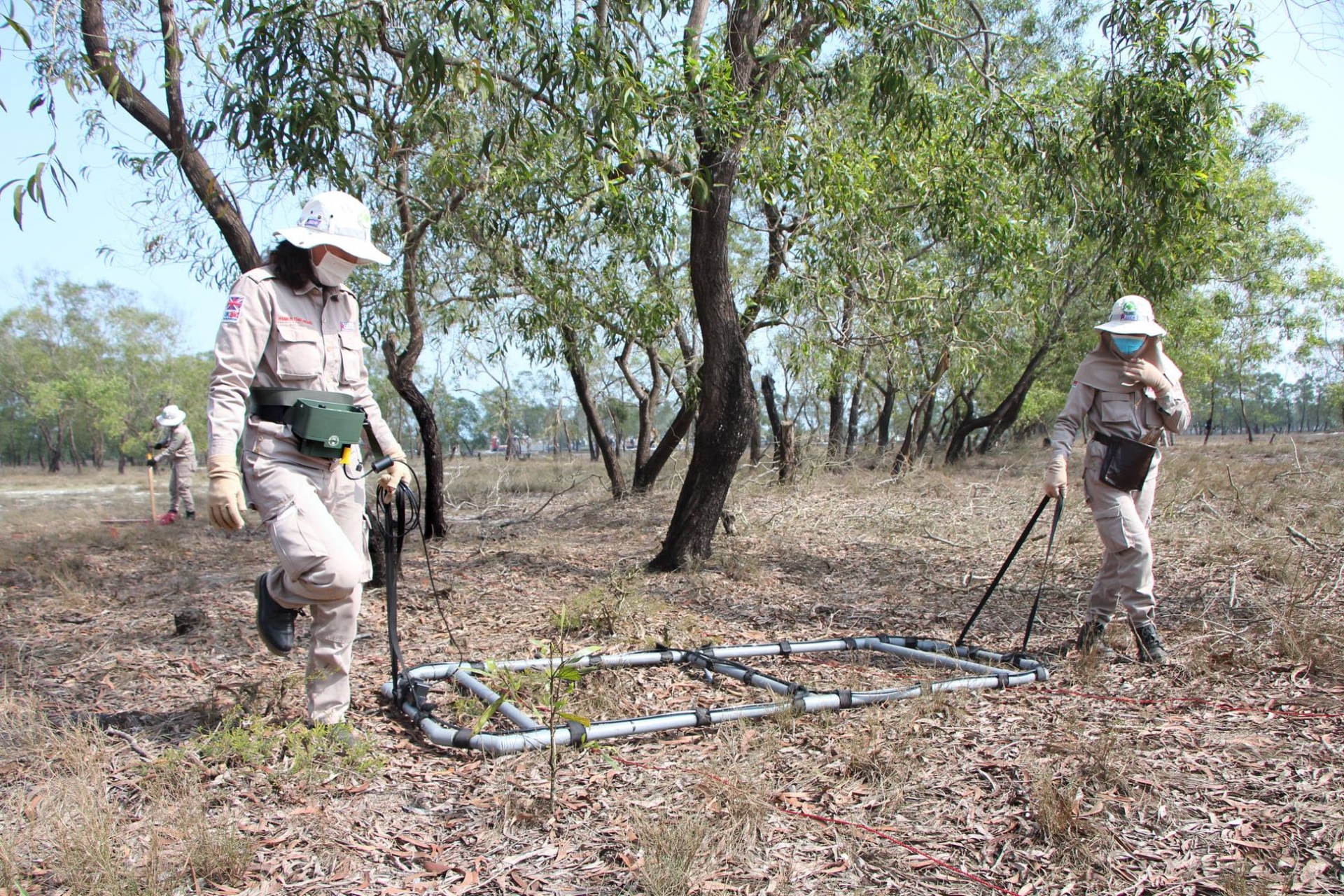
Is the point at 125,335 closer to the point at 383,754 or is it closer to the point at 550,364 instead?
the point at 550,364

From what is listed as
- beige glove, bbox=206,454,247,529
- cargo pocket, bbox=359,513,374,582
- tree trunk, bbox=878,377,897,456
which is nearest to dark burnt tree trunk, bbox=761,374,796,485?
tree trunk, bbox=878,377,897,456

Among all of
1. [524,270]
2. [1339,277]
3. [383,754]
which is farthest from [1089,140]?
[1339,277]

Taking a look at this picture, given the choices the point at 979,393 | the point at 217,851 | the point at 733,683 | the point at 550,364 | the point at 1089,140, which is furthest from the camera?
the point at 979,393

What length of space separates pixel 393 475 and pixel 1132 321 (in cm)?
375

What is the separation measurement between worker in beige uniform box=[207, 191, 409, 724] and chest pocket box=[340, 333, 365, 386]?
18mm

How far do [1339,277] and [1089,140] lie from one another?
75.9 ft

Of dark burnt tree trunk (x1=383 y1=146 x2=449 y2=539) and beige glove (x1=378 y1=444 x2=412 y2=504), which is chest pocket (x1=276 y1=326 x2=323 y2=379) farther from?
dark burnt tree trunk (x1=383 y1=146 x2=449 y2=539)

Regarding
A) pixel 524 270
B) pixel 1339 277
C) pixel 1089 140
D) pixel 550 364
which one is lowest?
pixel 550 364

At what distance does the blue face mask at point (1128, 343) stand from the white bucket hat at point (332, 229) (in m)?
3.63

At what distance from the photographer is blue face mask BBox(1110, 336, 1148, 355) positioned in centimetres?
466

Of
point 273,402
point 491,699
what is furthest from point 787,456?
point 273,402

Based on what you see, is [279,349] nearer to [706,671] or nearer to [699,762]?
[699,762]

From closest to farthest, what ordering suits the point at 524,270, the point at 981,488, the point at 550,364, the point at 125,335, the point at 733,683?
the point at 733,683, the point at 524,270, the point at 550,364, the point at 981,488, the point at 125,335

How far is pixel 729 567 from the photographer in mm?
7289
